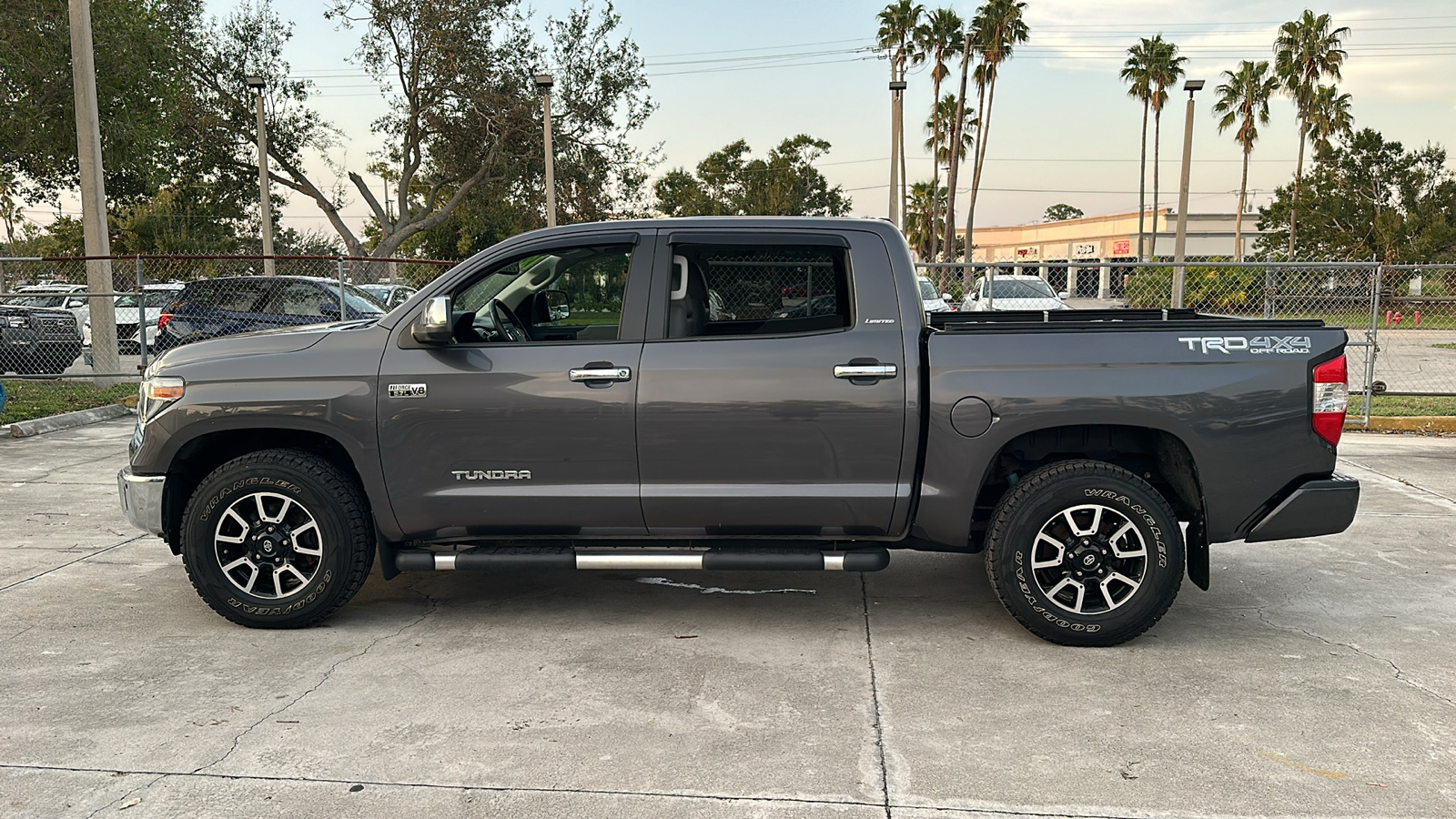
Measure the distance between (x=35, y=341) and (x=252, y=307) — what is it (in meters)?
2.67

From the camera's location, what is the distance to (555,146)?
30797mm

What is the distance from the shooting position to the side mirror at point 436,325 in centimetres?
478

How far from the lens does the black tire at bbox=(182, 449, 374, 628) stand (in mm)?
5012

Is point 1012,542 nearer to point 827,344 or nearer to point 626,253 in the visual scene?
point 827,344

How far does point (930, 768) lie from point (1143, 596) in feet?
5.36

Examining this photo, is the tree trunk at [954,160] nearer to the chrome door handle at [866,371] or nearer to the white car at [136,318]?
the white car at [136,318]

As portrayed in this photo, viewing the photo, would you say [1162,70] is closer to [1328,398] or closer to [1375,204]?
[1375,204]

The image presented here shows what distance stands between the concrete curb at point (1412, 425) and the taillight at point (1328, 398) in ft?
26.3

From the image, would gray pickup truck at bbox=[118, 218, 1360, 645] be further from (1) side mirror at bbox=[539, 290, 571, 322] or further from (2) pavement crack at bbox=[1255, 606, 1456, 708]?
(2) pavement crack at bbox=[1255, 606, 1456, 708]

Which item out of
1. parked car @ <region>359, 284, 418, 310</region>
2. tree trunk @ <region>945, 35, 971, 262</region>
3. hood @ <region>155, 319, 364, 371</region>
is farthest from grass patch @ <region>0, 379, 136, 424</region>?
tree trunk @ <region>945, 35, 971, 262</region>

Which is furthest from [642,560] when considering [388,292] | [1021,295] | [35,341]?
[388,292]

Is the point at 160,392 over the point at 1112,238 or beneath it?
beneath

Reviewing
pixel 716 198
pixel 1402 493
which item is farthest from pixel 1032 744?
pixel 716 198

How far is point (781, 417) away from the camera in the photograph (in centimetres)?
480
